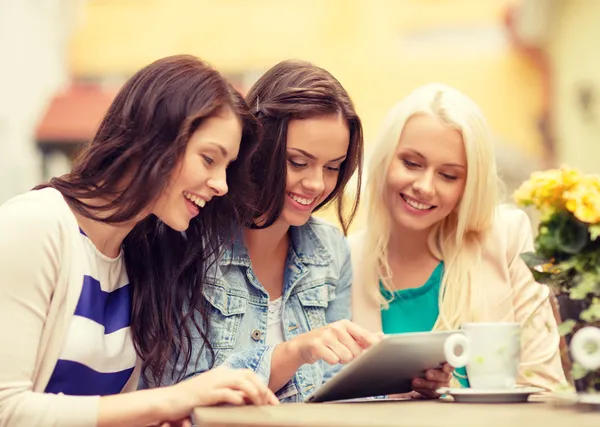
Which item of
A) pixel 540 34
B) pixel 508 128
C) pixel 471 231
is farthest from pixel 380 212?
pixel 540 34

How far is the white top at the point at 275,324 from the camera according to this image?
5.66 feet

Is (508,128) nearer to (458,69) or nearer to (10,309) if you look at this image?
(458,69)

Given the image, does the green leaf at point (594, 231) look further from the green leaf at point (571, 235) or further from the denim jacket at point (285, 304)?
the denim jacket at point (285, 304)

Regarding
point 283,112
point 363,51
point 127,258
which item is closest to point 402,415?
point 127,258

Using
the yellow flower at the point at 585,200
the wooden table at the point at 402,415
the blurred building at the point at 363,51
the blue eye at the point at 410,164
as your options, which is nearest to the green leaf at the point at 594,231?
the yellow flower at the point at 585,200

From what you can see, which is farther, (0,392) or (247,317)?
(247,317)

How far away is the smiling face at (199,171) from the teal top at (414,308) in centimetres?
71

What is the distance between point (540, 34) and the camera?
4.96m

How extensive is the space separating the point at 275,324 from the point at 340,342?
1.44 feet

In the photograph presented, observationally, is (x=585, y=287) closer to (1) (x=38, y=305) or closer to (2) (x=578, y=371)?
(2) (x=578, y=371)

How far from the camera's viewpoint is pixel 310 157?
5.54 ft

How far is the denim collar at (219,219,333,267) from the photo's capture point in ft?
5.62

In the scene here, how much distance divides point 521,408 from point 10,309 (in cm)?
73

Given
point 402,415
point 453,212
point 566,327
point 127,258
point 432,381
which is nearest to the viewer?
point 402,415
